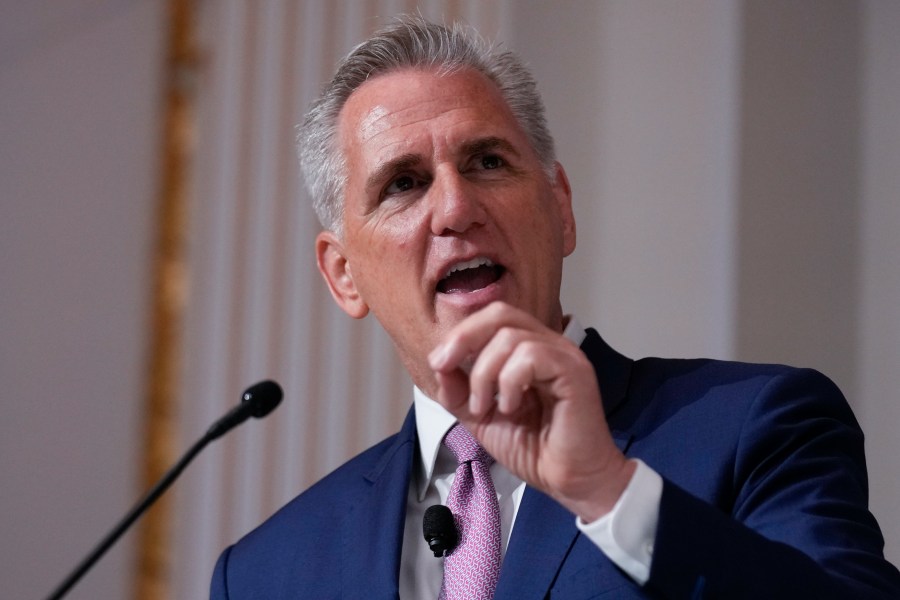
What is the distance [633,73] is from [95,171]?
5.28 feet

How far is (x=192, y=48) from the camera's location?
371 cm

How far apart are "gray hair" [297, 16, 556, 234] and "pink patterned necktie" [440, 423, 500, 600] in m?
0.56

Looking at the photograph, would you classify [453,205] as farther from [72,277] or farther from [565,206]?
[72,277]

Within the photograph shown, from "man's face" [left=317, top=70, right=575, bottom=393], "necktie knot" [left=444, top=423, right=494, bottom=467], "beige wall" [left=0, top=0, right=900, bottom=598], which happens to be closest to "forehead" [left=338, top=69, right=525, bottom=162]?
"man's face" [left=317, top=70, right=575, bottom=393]

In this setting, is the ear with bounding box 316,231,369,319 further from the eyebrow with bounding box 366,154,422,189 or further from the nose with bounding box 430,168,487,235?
the nose with bounding box 430,168,487,235

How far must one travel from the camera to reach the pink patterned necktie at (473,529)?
1.82 m

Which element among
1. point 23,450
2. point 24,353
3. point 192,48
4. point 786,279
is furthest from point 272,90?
point 786,279

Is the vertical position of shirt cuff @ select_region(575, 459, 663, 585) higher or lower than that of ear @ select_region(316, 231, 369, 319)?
lower

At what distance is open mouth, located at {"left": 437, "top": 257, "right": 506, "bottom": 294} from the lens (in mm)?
1948

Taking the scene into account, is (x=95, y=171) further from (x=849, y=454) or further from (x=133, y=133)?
(x=849, y=454)

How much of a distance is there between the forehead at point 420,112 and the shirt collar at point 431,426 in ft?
1.21

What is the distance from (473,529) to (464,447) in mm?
171

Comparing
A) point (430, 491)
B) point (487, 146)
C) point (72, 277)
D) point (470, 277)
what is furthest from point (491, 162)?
point (72, 277)

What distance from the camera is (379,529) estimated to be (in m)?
2.02
